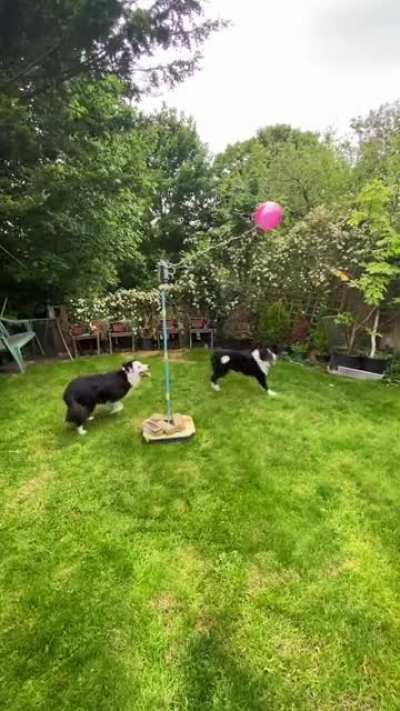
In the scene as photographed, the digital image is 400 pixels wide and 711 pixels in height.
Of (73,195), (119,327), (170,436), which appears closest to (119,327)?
(119,327)

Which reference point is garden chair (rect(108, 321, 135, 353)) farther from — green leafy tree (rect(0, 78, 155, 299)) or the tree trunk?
the tree trunk

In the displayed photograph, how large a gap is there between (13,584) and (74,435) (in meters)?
1.62

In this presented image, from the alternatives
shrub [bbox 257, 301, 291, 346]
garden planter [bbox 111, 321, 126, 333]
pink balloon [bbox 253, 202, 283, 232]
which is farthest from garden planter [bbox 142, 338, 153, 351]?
pink balloon [bbox 253, 202, 283, 232]

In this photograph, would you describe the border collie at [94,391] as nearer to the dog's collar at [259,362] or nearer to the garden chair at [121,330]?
the dog's collar at [259,362]

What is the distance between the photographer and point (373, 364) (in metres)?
5.11

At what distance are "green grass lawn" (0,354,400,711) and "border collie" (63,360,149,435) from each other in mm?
233

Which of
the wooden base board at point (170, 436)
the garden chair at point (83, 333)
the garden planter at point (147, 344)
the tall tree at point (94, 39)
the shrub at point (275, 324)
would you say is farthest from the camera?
the garden planter at point (147, 344)

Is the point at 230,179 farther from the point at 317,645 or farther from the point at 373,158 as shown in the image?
the point at 317,645

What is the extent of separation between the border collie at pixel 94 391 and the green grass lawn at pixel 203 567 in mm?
233

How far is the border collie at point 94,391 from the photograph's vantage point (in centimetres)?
328

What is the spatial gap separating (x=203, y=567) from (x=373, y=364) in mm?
4243

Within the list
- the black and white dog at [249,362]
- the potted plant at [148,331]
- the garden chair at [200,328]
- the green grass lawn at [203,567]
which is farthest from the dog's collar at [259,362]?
the potted plant at [148,331]

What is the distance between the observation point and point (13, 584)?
1.82 meters

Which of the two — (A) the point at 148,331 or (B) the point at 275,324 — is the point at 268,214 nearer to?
(B) the point at 275,324
